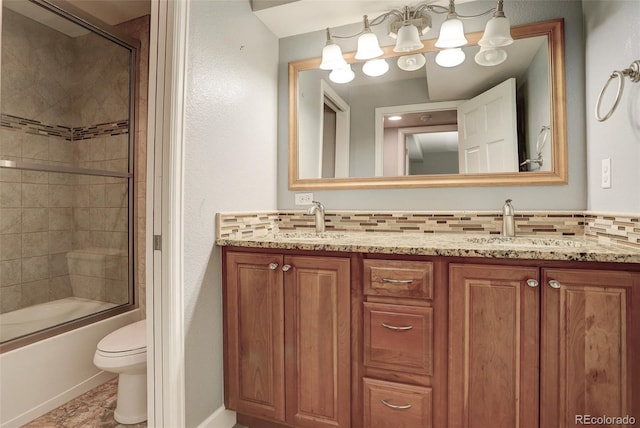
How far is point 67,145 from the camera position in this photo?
2588 millimetres

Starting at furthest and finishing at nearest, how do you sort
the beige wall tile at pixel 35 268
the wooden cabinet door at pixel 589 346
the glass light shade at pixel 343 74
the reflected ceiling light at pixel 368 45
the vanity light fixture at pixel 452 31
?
1. the beige wall tile at pixel 35 268
2. the glass light shade at pixel 343 74
3. the reflected ceiling light at pixel 368 45
4. the vanity light fixture at pixel 452 31
5. the wooden cabinet door at pixel 589 346

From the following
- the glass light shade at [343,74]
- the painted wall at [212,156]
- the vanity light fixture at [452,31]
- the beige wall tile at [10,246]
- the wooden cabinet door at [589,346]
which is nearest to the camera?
the wooden cabinet door at [589,346]

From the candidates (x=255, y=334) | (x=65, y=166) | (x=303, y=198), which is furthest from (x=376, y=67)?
(x=65, y=166)

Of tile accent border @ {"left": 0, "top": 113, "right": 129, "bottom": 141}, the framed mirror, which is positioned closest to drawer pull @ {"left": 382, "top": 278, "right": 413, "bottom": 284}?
the framed mirror

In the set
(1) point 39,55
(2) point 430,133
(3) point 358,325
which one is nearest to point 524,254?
(3) point 358,325

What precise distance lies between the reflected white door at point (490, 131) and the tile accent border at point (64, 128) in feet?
7.91

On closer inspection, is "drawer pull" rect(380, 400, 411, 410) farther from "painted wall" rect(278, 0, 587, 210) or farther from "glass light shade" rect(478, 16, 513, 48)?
"glass light shade" rect(478, 16, 513, 48)

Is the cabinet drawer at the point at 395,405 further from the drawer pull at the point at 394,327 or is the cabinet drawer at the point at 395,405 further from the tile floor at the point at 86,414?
the tile floor at the point at 86,414

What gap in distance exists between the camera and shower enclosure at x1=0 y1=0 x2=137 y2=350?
2250 mm

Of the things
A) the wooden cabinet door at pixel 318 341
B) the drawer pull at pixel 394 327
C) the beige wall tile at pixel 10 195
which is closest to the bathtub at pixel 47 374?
the beige wall tile at pixel 10 195

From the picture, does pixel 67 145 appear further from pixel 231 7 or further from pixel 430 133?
pixel 430 133

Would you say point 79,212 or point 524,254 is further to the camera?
point 79,212

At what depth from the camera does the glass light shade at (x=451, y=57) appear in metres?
1.75

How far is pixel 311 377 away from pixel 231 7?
1834 mm
